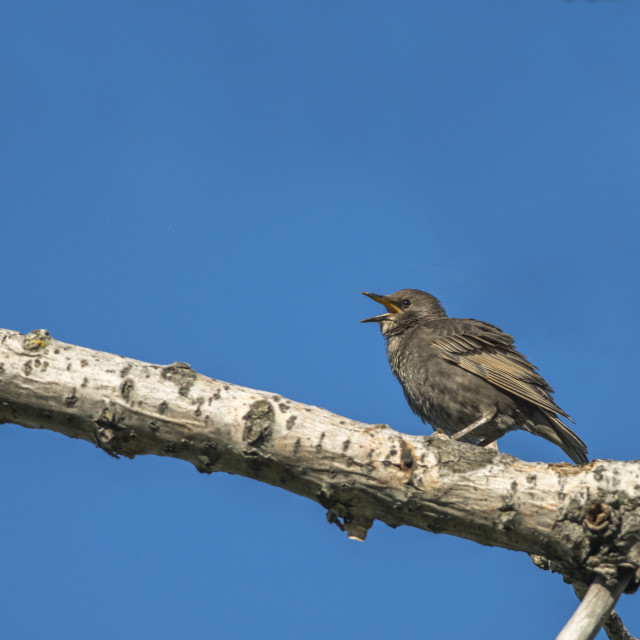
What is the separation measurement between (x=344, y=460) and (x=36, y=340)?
180 centimetres

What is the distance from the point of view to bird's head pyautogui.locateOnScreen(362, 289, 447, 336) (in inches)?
343

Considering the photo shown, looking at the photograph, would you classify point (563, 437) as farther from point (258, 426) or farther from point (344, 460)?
point (258, 426)

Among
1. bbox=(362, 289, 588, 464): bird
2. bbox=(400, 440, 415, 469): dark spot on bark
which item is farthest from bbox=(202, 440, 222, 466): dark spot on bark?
bbox=(362, 289, 588, 464): bird

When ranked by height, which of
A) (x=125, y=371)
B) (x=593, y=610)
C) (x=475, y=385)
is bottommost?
(x=593, y=610)

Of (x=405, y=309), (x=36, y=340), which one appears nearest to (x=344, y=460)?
(x=36, y=340)

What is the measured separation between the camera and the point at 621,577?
4047 mm

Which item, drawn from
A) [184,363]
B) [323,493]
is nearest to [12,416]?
[184,363]

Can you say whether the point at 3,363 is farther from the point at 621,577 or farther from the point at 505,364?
the point at 505,364

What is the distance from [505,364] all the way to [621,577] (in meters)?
3.83

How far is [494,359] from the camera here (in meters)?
7.82

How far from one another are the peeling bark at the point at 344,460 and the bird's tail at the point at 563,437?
3139mm

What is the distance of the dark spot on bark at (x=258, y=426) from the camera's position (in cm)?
412

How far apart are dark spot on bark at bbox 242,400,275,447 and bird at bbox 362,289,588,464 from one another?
12.0 feet

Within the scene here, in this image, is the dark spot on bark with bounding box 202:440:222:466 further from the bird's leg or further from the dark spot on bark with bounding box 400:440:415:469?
the bird's leg
